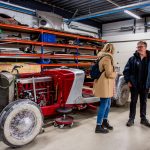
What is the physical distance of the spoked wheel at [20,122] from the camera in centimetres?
269

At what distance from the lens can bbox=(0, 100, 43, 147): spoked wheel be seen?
8.83 ft

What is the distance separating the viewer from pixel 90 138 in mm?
3248

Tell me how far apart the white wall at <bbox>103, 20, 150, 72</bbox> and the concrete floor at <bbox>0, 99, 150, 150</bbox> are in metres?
5.57

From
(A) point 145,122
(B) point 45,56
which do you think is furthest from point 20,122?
(B) point 45,56

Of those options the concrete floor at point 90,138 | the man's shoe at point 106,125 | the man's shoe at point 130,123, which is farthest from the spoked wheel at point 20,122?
the man's shoe at point 130,123

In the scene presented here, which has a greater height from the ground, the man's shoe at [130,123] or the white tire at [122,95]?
the white tire at [122,95]

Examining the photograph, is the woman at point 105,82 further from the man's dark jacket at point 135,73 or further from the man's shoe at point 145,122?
the man's shoe at point 145,122

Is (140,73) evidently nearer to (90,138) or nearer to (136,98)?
(136,98)

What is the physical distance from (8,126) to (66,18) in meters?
6.42

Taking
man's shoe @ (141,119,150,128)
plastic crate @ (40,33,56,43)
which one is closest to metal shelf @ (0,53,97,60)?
Result: plastic crate @ (40,33,56,43)

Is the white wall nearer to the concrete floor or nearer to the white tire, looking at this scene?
the white tire

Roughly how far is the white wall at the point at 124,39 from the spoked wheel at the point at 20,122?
7098 millimetres

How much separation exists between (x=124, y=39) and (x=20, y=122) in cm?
760

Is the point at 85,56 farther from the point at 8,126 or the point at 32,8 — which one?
the point at 8,126
